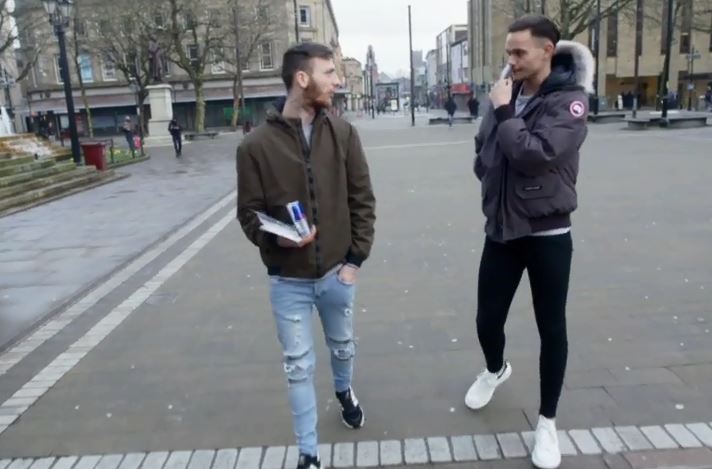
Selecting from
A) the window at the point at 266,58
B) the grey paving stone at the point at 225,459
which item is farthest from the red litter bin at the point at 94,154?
the window at the point at 266,58

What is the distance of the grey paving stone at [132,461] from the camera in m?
3.10

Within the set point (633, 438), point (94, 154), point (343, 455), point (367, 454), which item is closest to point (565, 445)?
point (633, 438)

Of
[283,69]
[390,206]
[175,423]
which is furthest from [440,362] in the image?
[390,206]

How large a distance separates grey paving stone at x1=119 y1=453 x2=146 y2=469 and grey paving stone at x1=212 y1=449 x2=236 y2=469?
37 cm

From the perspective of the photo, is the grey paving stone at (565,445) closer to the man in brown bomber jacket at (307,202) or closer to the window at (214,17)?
the man in brown bomber jacket at (307,202)

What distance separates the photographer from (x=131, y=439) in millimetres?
3352

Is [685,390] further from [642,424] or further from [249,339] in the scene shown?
[249,339]

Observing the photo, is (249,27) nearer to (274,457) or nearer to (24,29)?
(24,29)

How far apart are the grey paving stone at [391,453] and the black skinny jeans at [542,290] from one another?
2.31 feet

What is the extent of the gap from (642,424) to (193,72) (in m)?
42.8

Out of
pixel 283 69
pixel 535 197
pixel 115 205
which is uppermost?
pixel 283 69

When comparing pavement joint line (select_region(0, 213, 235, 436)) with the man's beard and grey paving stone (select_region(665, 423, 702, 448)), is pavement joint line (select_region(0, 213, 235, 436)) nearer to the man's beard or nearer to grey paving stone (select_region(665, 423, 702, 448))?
the man's beard

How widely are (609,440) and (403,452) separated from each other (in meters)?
0.99

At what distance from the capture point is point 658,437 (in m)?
3.12
